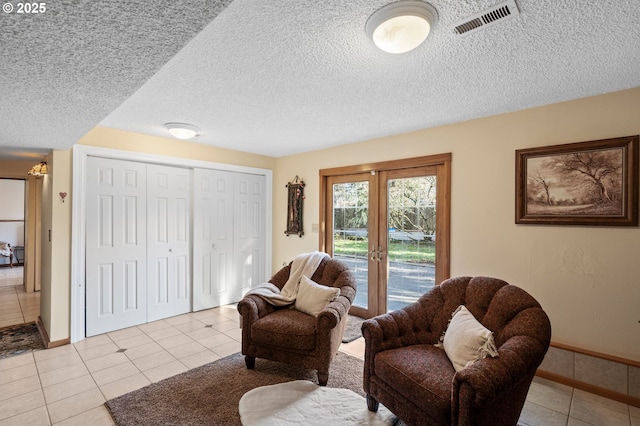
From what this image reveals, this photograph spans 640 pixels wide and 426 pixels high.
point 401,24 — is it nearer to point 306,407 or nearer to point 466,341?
point 466,341

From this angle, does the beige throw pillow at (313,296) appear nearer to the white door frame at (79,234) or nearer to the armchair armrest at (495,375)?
the armchair armrest at (495,375)

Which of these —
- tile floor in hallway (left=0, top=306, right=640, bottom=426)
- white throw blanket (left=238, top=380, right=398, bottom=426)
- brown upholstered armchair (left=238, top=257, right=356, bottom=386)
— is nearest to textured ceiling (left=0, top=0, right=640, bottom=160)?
brown upholstered armchair (left=238, top=257, right=356, bottom=386)

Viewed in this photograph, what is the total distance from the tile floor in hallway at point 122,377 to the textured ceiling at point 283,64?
208 centimetres

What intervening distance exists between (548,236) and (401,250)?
59.0 inches

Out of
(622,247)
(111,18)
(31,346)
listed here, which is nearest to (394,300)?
(622,247)

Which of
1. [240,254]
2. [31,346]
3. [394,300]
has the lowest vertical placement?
[31,346]

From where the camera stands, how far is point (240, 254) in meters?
4.79

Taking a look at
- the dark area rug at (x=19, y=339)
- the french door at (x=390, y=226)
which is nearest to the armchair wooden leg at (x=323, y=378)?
the french door at (x=390, y=226)

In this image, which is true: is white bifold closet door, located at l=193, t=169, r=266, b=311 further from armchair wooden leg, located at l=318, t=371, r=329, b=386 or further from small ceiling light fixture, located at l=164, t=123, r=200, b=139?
armchair wooden leg, located at l=318, t=371, r=329, b=386

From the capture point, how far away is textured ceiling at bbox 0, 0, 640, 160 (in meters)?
1.21

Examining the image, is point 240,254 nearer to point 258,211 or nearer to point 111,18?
point 258,211

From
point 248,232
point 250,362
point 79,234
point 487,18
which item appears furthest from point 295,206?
point 487,18

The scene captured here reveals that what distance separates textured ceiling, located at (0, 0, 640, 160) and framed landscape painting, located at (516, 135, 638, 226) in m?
0.46

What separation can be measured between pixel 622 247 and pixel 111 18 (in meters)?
3.49
